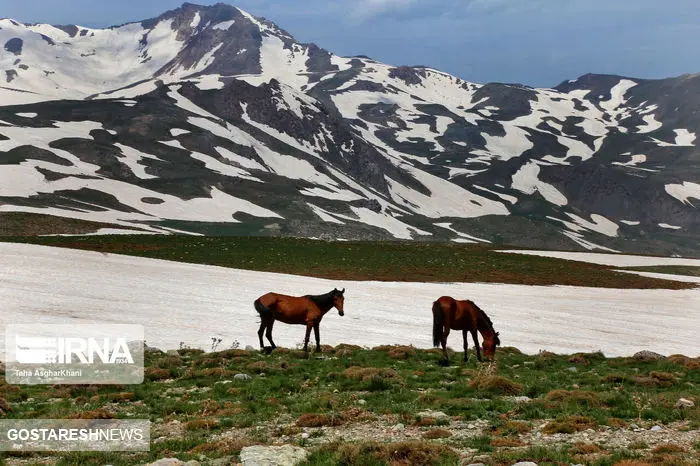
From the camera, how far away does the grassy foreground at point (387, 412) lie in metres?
13.3

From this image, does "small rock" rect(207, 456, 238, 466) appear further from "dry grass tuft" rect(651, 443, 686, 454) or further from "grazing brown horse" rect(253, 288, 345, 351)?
"grazing brown horse" rect(253, 288, 345, 351)

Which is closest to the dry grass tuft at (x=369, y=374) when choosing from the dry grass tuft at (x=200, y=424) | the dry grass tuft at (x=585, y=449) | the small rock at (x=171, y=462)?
the dry grass tuft at (x=200, y=424)

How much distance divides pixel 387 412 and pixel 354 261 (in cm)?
6452

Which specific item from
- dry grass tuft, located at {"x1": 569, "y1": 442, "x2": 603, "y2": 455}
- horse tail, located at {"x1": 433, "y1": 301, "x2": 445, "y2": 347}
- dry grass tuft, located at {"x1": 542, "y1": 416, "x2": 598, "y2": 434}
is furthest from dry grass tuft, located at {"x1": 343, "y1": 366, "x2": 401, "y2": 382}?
dry grass tuft, located at {"x1": 569, "y1": 442, "x2": 603, "y2": 455}

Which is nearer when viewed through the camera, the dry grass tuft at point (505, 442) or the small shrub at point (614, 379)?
the dry grass tuft at point (505, 442)

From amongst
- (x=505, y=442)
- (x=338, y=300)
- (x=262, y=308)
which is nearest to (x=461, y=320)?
(x=338, y=300)

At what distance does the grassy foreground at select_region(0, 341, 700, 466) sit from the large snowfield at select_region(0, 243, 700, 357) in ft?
36.2

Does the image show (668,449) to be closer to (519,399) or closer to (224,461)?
(519,399)

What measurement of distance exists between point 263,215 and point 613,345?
12021 centimetres

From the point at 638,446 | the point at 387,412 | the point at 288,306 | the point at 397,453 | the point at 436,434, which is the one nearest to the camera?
the point at 397,453

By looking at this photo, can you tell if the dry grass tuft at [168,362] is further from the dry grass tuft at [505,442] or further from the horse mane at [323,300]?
the dry grass tuft at [505,442]

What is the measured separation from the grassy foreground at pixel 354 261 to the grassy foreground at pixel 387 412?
4675 centimetres

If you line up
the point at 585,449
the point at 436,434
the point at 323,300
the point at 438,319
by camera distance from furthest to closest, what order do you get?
the point at 323,300, the point at 438,319, the point at 436,434, the point at 585,449

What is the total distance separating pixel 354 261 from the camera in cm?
8200
